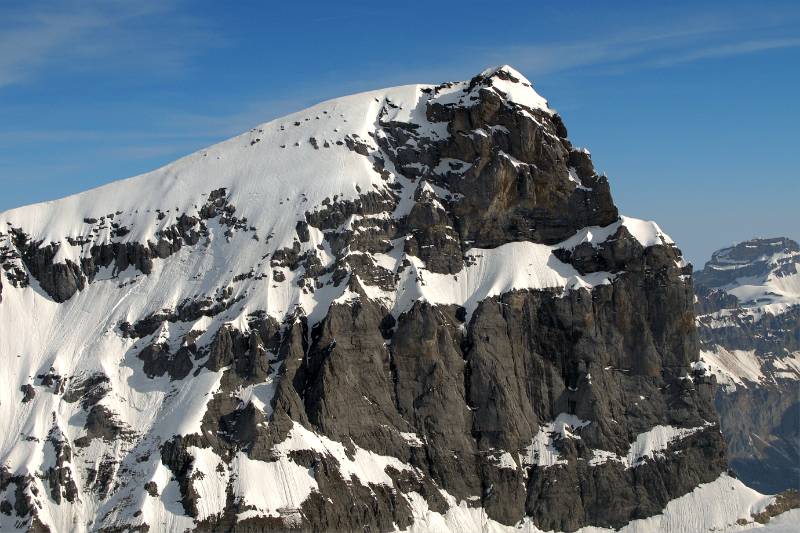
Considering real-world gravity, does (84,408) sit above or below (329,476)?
above

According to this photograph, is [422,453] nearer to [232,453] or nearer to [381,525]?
[381,525]

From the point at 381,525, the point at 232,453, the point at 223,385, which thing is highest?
A: the point at 223,385

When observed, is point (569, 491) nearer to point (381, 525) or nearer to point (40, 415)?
point (381, 525)

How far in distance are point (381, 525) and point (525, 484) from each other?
27.3 meters

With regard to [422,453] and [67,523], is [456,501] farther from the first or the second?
[67,523]

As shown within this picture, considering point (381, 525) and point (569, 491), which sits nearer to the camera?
point (381, 525)

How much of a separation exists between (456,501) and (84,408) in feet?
211

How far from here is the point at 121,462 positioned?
626 ft

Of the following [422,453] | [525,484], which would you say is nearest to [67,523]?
[422,453]

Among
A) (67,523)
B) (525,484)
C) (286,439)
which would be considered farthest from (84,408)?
(525,484)

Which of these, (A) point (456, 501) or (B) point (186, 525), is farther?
(A) point (456, 501)

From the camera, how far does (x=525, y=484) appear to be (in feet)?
654

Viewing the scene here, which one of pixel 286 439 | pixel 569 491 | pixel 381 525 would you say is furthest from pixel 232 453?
pixel 569 491

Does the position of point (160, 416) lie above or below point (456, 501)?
above
